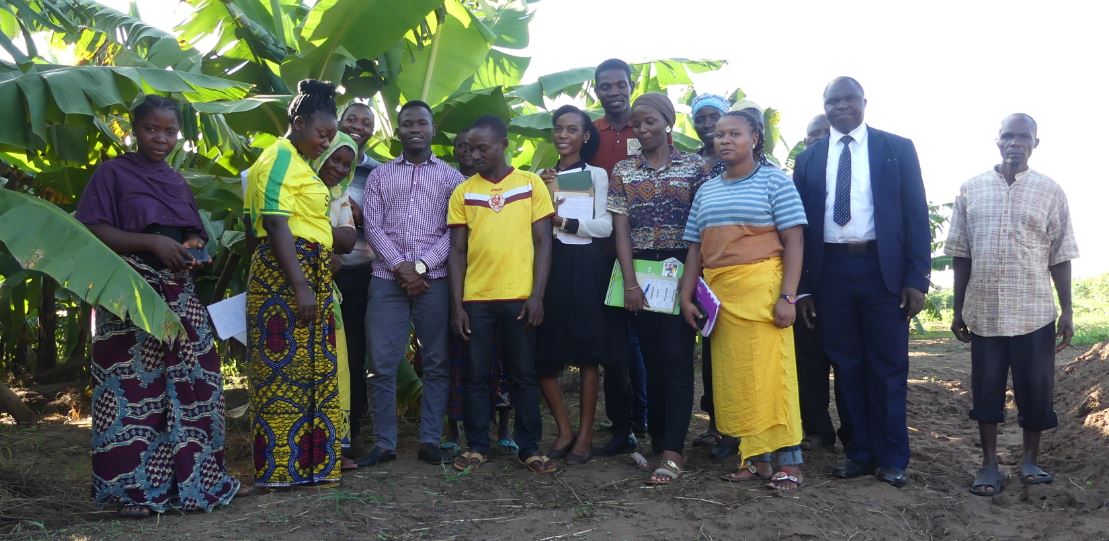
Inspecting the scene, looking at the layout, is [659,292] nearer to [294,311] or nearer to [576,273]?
[576,273]

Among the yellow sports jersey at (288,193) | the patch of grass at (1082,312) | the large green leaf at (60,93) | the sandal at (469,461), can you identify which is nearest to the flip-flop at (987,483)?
the sandal at (469,461)

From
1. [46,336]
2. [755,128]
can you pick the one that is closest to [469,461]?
[755,128]

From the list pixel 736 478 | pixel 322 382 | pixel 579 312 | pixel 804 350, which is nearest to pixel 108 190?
pixel 322 382

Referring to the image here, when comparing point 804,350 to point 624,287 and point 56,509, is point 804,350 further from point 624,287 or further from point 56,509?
point 56,509

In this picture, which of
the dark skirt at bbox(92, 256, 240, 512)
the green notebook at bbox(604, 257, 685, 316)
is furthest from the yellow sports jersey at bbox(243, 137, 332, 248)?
the green notebook at bbox(604, 257, 685, 316)

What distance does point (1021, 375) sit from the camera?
4.27m

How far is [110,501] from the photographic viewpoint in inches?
145

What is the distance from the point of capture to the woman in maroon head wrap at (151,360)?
3596mm

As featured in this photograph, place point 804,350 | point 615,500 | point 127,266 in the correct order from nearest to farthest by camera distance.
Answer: point 127,266, point 615,500, point 804,350

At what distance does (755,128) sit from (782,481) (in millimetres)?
1637

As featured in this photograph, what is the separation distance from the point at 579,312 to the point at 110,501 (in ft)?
7.22

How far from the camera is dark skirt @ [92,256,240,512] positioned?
360 cm

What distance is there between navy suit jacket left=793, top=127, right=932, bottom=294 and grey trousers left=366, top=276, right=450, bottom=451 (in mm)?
1849

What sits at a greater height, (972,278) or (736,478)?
(972,278)
